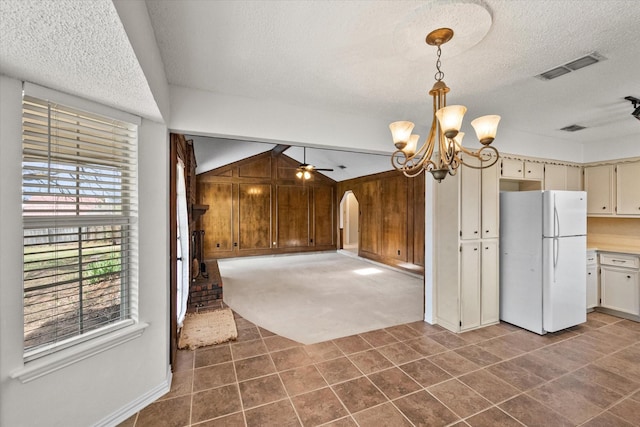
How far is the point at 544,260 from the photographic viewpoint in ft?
10.4

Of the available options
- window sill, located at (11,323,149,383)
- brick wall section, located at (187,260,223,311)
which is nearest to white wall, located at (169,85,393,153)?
window sill, located at (11,323,149,383)

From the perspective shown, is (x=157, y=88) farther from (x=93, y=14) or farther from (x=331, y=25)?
(x=331, y=25)

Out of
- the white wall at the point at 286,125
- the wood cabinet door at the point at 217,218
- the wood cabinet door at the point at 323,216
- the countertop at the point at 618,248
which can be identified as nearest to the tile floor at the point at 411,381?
the countertop at the point at 618,248

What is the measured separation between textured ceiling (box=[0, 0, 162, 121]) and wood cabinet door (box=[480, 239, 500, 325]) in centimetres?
367

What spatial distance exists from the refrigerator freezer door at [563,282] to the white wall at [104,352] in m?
3.83

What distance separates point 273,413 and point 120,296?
1.34 m

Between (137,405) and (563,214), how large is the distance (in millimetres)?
4416

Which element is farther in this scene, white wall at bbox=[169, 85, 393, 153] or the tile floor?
white wall at bbox=[169, 85, 393, 153]

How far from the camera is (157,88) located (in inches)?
71.8

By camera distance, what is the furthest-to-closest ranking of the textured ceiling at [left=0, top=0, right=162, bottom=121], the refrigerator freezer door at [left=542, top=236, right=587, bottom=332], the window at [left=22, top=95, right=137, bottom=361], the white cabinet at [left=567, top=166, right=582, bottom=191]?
the white cabinet at [left=567, top=166, right=582, bottom=191] → the refrigerator freezer door at [left=542, top=236, right=587, bottom=332] → the window at [left=22, top=95, right=137, bottom=361] → the textured ceiling at [left=0, top=0, right=162, bottom=121]

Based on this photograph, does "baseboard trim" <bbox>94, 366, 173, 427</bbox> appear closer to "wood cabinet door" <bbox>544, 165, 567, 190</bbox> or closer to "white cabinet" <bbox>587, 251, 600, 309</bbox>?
"wood cabinet door" <bbox>544, 165, 567, 190</bbox>

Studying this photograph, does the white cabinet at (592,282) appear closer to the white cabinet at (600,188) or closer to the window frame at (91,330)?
the white cabinet at (600,188)

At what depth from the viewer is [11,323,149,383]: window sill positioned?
1491 millimetres

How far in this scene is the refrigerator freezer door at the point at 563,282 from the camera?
3139 millimetres
